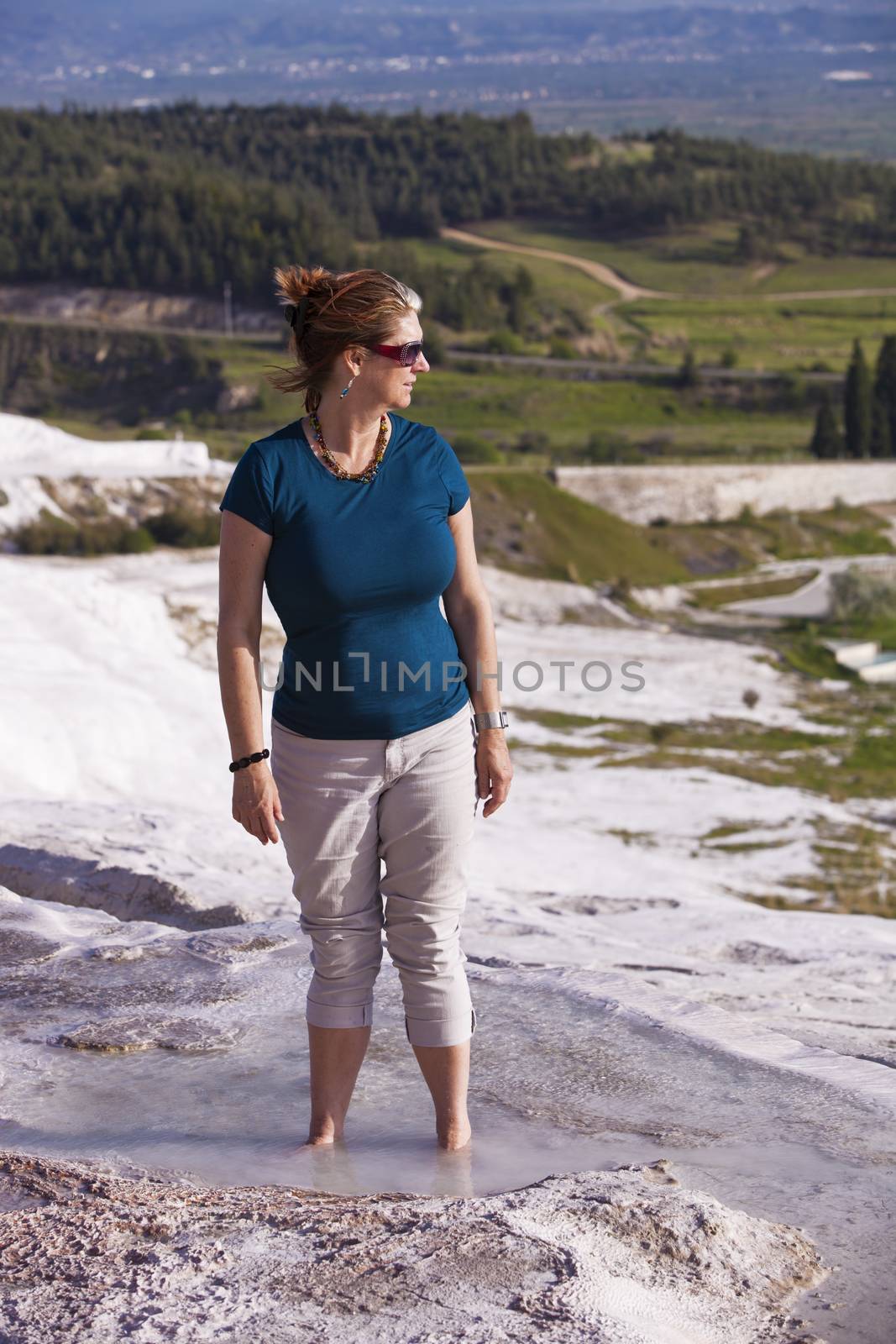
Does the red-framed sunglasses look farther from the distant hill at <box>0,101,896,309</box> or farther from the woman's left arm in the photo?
the distant hill at <box>0,101,896,309</box>

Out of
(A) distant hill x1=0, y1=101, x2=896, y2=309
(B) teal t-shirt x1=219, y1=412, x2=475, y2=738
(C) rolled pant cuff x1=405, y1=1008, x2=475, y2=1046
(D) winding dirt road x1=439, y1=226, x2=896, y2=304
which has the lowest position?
(D) winding dirt road x1=439, y1=226, x2=896, y2=304

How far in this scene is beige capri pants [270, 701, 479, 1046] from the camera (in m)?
3.91

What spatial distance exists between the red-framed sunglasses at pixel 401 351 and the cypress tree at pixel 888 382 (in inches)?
3209

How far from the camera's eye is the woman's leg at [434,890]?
3932 millimetres

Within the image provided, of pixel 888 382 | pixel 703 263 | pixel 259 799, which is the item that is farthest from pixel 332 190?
pixel 259 799

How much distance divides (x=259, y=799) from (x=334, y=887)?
305 millimetres

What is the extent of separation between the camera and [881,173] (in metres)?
154

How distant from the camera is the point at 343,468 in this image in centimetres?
389

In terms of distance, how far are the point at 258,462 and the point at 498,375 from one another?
299 feet

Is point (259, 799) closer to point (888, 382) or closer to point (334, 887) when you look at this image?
point (334, 887)

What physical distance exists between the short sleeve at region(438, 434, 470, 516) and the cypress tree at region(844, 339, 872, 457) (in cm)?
7952

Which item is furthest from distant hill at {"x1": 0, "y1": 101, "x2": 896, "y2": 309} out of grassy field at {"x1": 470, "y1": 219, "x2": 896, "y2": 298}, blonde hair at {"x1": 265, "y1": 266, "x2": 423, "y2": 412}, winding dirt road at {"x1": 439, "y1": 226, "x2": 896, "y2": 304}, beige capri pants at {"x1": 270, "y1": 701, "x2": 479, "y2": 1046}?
beige capri pants at {"x1": 270, "y1": 701, "x2": 479, "y2": 1046}

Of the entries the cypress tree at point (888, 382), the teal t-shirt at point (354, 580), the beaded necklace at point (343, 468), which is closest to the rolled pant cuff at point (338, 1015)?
the teal t-shirt at point (354, 580)

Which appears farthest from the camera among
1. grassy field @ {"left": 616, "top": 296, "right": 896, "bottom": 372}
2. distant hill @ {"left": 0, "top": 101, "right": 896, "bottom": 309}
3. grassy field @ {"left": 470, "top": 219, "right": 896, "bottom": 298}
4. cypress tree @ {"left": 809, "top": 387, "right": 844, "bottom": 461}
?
grassy field @ {"left": 470, "top": 219, "right": 896, "bottom": 298}
